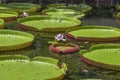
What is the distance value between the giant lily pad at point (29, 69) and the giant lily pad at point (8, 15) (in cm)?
401

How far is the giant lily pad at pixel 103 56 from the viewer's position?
6.04 m

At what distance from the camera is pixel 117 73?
589cm

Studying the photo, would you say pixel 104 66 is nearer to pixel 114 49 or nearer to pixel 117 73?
pixel 117 73

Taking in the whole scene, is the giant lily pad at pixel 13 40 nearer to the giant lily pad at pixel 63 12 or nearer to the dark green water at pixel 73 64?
the dark green water at pixel 73 64

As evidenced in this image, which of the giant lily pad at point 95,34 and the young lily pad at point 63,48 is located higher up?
the giant lily pad at point 95,34

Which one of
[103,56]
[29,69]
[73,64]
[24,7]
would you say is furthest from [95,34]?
[24,7]

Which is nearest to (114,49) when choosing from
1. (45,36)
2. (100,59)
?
(100,59)

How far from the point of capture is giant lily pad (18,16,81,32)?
8836mm

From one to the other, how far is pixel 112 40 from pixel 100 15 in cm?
397

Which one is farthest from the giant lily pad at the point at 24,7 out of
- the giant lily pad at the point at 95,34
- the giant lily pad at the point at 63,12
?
the giant lily pad at the point at 95,34

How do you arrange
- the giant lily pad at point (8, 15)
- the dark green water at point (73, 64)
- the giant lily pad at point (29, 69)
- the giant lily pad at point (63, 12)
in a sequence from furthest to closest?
the giant lily pad at point (63, 12), the giant lily pad at point (8, 15), the dark green water at point (73, 64), the giant lily pad at point (29, 69)

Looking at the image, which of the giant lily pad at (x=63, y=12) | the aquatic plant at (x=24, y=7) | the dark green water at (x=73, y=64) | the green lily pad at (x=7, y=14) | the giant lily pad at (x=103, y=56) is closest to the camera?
the dark green water at (x=73, y=64)

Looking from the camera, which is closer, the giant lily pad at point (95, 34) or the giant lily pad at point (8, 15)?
the giant lily pad at point (95, 34)

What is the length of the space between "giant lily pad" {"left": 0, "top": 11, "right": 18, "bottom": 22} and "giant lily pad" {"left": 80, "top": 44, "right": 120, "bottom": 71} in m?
3.95
